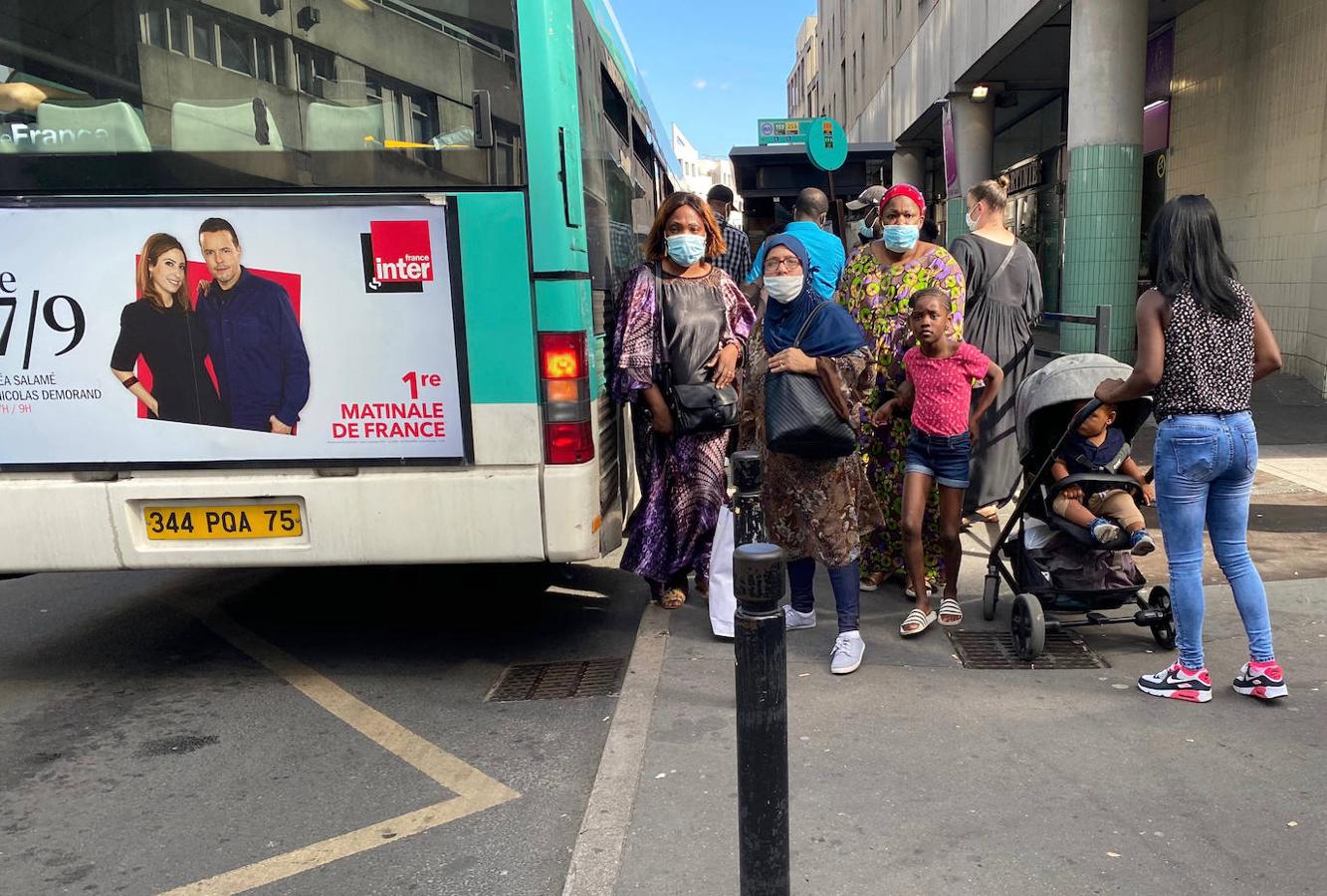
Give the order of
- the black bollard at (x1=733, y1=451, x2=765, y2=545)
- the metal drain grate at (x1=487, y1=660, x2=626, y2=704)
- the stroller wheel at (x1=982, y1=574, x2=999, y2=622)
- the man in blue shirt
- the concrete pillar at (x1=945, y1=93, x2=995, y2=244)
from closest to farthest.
Answer: the black bollard at (x1=733, y1=451, x2=765, y2=545)
the metal drain grate at (x1=487, y1=660, x2=626, y2=704)
the stroller wheel at (x1=982, y1=574, x2=999, y2=622)
the man in blue shirt
the concrete pillar at (x1=945, y1=93, x2=995, y2=244)

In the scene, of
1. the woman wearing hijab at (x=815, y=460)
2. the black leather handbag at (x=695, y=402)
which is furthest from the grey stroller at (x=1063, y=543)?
the black leather handbag at (x=695, y=402)

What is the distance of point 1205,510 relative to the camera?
3.81 m

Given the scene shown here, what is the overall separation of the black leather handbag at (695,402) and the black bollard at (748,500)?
2070 millimetres

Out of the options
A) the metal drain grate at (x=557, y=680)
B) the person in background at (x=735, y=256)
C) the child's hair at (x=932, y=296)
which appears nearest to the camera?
the metal drain grate at (x=557, y=680)

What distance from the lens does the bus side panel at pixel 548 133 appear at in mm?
3924

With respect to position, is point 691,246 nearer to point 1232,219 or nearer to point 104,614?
point 104,614

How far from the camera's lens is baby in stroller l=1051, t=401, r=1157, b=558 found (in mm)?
4285

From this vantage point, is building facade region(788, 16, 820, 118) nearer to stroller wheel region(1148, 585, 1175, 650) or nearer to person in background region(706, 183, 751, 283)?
person in background region(706, 183, 751, 283)

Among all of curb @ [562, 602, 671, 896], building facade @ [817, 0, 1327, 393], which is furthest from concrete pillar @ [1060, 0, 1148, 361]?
curb @ [562, 602, 671, 896]

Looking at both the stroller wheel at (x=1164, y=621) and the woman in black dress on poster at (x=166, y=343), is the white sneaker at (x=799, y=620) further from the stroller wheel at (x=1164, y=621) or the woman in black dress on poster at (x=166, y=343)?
the woman in black dress on poster at (x=166, y=343)

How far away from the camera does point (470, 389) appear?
406 centimetres

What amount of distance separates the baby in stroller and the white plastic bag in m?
1.40

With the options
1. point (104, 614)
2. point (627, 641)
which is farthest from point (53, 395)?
point (627, 641)

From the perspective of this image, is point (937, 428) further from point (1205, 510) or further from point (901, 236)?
point (1205, 510)
